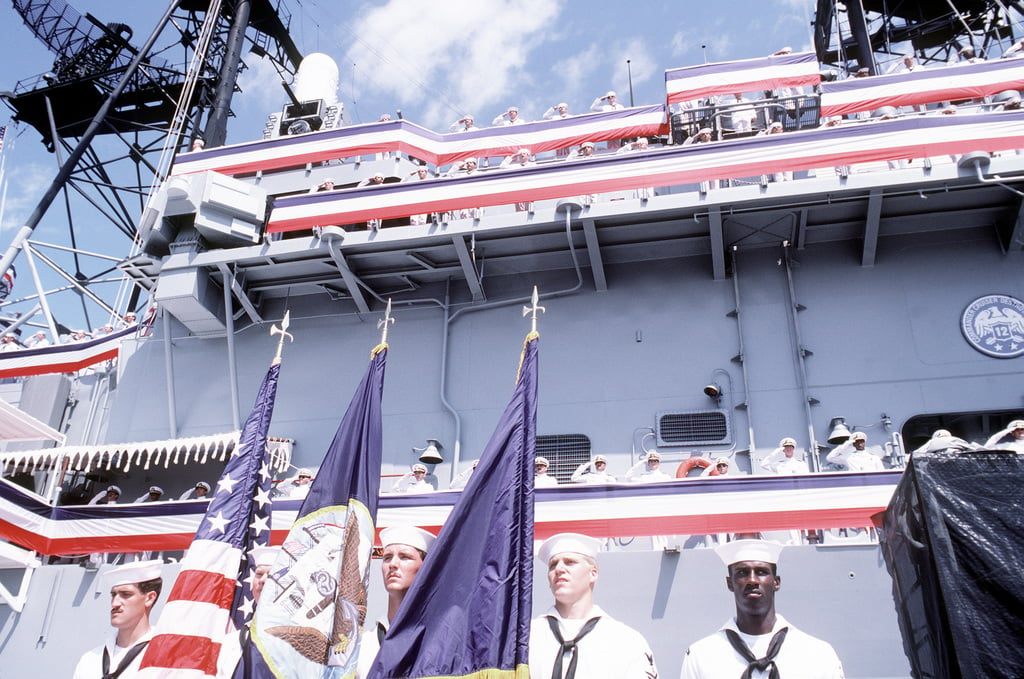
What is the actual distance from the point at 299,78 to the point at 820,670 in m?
14.4

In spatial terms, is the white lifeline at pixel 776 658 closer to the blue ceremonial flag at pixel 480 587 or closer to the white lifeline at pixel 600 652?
the white lifeline at pixel 600 652

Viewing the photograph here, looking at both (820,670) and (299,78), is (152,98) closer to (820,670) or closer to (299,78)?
(299,78)

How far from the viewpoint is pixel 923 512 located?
313cm

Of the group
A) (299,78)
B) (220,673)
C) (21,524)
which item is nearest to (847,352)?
(220,673)

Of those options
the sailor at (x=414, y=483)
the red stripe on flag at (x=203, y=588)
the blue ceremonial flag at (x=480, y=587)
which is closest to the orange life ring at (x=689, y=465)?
the sailor at (x=414, y=483)

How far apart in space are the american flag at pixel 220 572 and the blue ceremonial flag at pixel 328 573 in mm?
427

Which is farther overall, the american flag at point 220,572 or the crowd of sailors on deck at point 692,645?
the american flag at point 220,572

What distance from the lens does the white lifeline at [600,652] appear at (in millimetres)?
3543

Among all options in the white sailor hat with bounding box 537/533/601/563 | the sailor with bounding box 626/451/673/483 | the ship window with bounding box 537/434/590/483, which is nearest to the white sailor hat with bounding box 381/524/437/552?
the white sailor hat with bounding box 537/533/601/563

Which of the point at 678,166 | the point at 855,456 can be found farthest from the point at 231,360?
A: the point at 855,456

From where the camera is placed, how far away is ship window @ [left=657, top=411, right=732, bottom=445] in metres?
8.87

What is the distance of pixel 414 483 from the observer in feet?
28.4

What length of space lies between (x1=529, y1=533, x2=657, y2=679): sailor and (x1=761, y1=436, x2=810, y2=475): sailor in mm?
4217

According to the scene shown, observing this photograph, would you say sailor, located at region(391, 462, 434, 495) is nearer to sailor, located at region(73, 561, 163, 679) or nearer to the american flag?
the american flag
